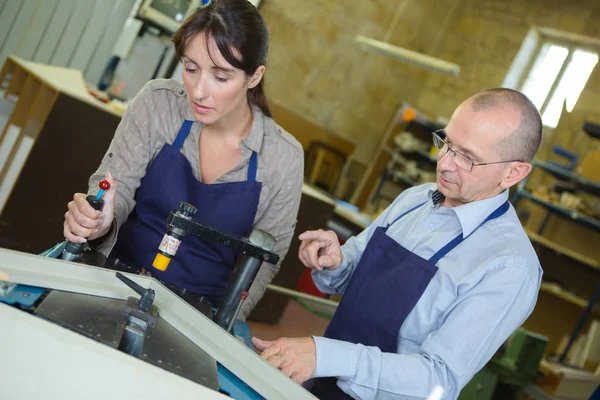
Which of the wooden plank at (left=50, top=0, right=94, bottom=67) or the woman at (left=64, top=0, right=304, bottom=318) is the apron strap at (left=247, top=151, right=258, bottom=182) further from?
the wooden plank at (left=50, top=0, right=94, bottom=67)

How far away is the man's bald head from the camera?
1541 millimetres

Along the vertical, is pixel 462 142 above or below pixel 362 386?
above

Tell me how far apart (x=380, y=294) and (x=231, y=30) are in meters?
0.79

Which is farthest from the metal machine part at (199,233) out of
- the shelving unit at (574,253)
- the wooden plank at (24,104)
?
the shelving unit at (574,253)

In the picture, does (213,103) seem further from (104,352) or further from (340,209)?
(340,209)

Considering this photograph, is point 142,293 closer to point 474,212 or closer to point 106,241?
point 106,241

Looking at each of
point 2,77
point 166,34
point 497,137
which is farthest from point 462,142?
point 166,34

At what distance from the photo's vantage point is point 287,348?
1.33 m

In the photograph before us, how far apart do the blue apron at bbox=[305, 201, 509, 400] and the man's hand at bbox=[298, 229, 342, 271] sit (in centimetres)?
8

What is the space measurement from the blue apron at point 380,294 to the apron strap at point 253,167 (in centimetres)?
41

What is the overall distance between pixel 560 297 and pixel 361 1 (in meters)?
4.01

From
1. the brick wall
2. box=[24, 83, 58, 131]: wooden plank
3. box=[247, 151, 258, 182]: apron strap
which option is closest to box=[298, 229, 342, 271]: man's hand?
box=[247, 151, 258, 182]: apron strap

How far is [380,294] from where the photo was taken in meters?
1.60

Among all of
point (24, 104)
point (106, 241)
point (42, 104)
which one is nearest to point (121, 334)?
point (106, 241)
